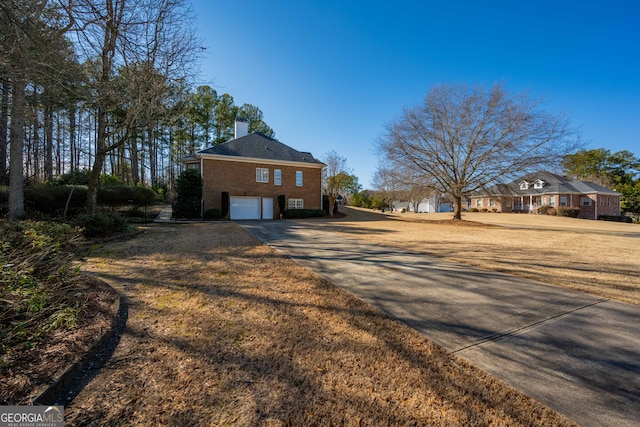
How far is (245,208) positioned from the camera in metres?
21.7

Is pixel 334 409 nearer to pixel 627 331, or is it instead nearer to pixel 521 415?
pixel 521 415

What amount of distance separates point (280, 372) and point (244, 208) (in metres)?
20.3

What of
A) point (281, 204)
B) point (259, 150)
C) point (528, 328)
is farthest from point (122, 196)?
point (528, 328)

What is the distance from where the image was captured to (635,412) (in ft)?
6.31

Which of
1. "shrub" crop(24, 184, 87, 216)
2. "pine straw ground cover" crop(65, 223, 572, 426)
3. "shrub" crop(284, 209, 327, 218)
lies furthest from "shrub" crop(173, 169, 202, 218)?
"pine straw ground cover" crop(65, 223, 572, 426)

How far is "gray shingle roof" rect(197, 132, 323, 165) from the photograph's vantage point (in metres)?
21.4

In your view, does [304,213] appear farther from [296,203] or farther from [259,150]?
[259,150]

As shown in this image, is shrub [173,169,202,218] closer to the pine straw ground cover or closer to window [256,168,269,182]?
window [256,168,269,182]

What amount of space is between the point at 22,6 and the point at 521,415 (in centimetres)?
860

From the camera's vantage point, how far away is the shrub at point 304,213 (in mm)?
22547

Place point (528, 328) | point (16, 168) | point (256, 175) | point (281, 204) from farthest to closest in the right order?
point (281, 204), point (256, 175), point (16, 168), point (528, 328)

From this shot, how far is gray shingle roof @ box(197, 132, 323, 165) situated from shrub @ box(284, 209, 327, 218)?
4547mm

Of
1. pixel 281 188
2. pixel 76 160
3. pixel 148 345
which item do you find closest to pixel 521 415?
pixel 148 345

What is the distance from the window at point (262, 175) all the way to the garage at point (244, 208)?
65.2 inches
